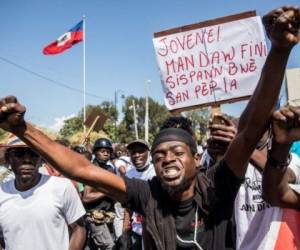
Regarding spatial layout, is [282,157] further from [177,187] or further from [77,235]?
[77,235]

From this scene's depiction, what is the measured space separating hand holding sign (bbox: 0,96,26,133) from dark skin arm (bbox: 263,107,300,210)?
122 cm

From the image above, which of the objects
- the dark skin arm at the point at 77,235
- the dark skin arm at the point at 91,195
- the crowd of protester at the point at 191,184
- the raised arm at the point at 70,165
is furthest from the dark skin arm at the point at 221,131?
the dark skin arm at the point at 91,195

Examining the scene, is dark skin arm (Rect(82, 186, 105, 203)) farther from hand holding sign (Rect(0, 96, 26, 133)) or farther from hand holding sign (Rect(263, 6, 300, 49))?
hand holding sign (Rect(263, 6, 300, 49))

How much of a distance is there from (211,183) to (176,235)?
33 centimetres

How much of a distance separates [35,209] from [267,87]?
75.8 inches

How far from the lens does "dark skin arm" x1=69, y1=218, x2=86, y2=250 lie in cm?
348

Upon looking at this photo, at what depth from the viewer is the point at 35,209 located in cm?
329

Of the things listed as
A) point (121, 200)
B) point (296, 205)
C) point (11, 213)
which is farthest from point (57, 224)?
point (296, 205)

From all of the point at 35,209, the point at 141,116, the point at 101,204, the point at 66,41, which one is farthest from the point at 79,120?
the point at 35,209

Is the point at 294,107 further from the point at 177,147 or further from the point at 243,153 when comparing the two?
the point at 177,147

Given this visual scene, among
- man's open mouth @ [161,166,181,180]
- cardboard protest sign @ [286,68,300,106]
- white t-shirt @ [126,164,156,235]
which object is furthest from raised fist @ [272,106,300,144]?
white t-shirt @ [126,164,156,235]

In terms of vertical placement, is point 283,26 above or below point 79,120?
below

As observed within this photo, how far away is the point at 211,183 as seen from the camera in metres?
2.50

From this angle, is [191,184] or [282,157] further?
[191,184]
